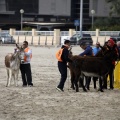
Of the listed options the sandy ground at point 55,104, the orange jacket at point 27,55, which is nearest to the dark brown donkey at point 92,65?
the sandy ground at point 55,104

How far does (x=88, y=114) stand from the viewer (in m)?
13.2

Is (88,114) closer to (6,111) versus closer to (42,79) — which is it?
(6,111)

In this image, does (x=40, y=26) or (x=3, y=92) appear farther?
(x=40, y=26)

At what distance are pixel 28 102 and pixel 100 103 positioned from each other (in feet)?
6.44

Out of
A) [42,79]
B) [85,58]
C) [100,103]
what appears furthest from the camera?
[42,79]

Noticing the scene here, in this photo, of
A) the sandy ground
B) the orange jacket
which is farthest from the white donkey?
the sandy ground

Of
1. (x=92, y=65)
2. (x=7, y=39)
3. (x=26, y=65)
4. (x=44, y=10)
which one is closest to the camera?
(x=92, y=65)

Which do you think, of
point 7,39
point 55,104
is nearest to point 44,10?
point 7,39

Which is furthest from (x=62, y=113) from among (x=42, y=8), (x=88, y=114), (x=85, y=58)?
(x=42, y=8)

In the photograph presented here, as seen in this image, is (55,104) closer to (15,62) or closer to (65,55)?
(65,55)

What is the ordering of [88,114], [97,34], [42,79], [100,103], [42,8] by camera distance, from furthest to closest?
1. [42,8]
2. [97,34]
3. [42,79]
4. [100,103]
5. [88,114]

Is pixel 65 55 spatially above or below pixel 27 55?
above

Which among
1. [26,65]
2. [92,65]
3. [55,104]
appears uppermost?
[92,65]

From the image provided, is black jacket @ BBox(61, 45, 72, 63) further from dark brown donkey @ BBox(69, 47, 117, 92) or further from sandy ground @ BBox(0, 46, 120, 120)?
sandy ground @ BBox(0, 46, 120, 120)
